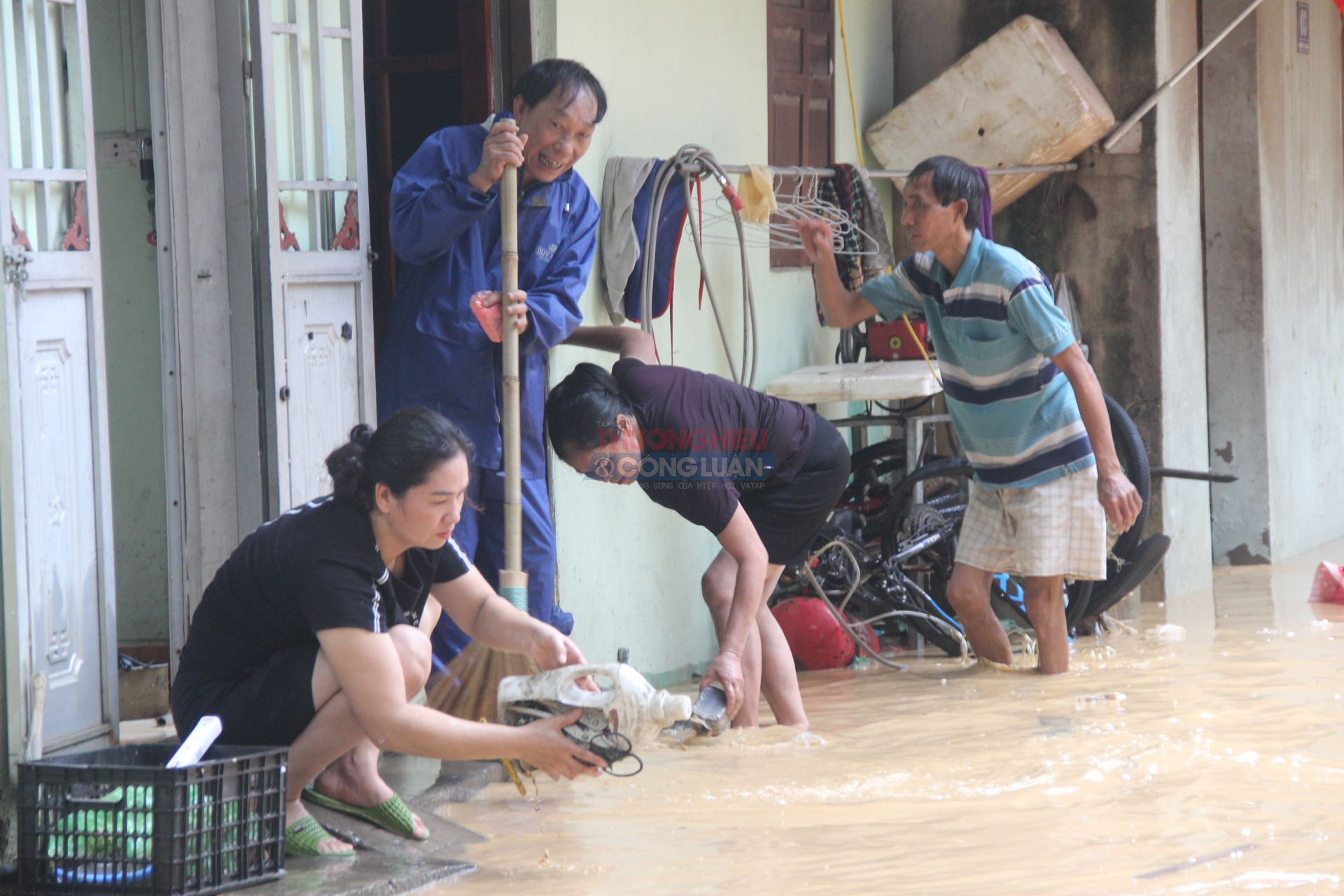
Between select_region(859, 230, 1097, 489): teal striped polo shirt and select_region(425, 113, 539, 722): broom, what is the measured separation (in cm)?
180

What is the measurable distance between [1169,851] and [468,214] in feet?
8.22

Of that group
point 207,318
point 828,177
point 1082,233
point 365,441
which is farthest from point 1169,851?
point 1082,233

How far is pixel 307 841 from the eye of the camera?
3.69m

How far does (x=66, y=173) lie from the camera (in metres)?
3.90

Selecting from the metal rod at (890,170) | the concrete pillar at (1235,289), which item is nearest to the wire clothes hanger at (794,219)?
the metal rod at (890,170)

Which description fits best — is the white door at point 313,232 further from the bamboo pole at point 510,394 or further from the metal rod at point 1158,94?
the metal rod at point 1158,94

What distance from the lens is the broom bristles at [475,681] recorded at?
169 inches

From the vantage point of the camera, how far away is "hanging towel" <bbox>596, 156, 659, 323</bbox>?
5.71 m

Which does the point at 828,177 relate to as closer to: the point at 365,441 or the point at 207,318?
the point at 207,318

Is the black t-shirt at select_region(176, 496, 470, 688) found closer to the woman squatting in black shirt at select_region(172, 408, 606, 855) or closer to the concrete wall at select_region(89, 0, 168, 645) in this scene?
the woman squatting in black shirt at select_region(172, 408, 606, 855)

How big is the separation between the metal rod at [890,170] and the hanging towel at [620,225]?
0.36 meters

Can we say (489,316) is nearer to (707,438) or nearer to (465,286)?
(465,286)

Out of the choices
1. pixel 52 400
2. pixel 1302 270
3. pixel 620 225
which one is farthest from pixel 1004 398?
pixel 1302 270

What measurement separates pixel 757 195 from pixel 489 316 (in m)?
1.94
